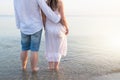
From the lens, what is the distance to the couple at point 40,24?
657 centimetres

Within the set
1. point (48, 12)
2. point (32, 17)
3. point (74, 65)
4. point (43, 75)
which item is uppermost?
point (48, 12)

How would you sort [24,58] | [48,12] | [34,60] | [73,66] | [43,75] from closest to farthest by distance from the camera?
[48,12] < [43,75] < [34,60] < [24,58] < [73,66]

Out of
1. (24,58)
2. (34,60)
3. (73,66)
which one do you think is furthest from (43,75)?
(73,66)

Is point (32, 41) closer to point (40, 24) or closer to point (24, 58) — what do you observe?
point (40, 24)

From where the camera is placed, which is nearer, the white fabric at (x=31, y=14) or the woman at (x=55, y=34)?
the white fabric at (x=31, y=14)

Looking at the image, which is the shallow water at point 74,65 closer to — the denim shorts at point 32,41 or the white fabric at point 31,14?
the denim shorts at point 32,41

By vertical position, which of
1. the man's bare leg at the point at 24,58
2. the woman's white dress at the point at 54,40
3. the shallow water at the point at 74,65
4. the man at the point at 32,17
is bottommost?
the shallow water at the point at 74,65

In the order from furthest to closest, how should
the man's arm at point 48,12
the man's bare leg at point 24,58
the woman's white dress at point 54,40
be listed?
the man's bare leg at point 24,58 < the woman's white dress at point 54,40 < the man's arm at point 48,12

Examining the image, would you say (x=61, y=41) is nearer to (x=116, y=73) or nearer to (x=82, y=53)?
(x=116, y=73)

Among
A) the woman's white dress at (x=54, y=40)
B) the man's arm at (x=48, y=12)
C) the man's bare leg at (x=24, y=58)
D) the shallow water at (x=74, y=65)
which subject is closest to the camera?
the man's arm at (x=48, y=12)

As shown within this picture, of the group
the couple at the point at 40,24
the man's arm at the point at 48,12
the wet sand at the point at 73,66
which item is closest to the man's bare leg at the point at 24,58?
the couple at the point at 40,24

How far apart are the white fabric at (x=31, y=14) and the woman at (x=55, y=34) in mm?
144

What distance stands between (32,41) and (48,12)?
698 mm

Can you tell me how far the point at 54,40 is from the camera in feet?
22.5
